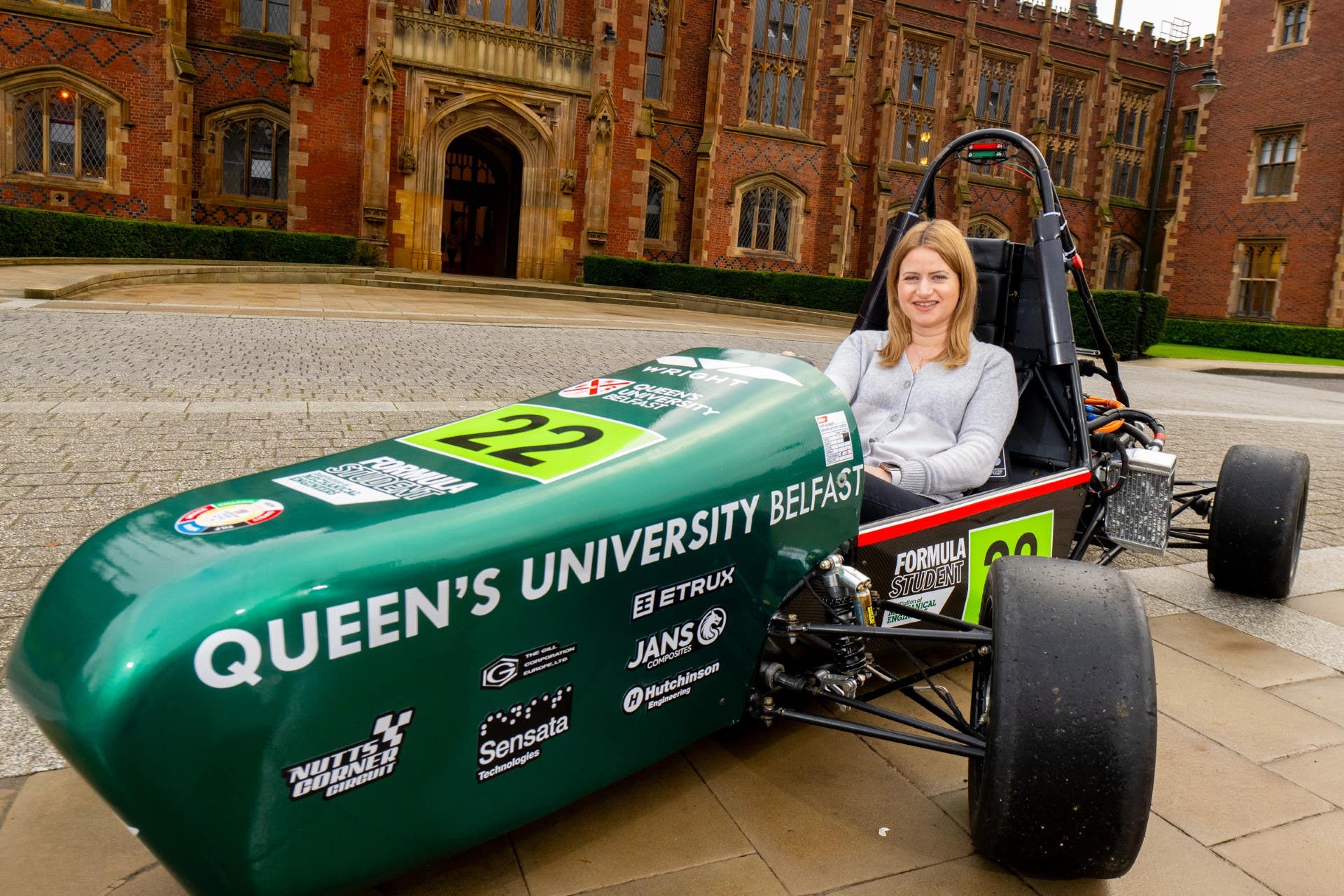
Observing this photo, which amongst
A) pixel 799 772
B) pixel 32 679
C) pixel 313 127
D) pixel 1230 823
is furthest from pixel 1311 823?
pixel 313 127

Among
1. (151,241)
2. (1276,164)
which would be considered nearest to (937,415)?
(151,241)

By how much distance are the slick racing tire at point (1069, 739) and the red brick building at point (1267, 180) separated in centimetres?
3275

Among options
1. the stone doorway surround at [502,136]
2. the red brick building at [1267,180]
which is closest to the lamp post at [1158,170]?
the red brick building at [1267,180]

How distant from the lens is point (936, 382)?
323cm

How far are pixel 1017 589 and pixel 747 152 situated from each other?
2701 cm

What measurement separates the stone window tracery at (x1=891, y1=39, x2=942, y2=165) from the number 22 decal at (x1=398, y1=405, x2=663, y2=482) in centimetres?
3190

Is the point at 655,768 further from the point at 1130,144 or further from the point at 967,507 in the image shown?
the point at 1130,144

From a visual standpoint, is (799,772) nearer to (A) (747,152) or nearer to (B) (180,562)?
(B) (180,562)

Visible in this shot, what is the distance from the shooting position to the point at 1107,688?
1.88 meters

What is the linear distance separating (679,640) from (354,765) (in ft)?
2.50

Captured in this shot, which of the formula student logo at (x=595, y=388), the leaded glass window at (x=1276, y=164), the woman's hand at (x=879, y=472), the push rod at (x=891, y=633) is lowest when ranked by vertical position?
the push rod at (x=891, y=633)

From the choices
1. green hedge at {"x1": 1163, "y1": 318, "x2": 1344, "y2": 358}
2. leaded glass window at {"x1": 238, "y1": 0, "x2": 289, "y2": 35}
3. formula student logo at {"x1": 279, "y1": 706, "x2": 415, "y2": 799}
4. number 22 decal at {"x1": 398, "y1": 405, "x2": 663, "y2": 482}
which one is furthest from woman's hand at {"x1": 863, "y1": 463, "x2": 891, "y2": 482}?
green hedge at {"x1": 1163, "y1": 318, "x2": 1344, "y2": 358}

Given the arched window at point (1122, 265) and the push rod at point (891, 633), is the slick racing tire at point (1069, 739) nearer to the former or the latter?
the push rod at point (891, 633)

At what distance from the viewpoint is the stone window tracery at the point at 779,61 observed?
→ 1109 inches
